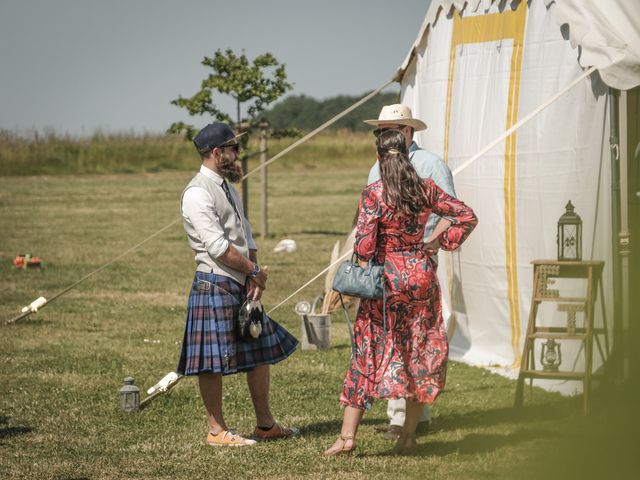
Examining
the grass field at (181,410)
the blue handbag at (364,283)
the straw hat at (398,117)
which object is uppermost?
the straw hat at (398,117)

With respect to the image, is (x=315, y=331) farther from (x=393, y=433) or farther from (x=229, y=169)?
(x=229, y=169)

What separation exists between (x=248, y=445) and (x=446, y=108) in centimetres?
380

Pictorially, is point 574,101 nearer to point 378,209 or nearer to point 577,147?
point 577,147

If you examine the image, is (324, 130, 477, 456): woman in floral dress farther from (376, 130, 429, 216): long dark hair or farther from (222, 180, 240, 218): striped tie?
(222, 180, 240, 218): striped tie

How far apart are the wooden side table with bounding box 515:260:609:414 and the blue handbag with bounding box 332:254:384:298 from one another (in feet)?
6.15

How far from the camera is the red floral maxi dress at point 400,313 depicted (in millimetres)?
4668

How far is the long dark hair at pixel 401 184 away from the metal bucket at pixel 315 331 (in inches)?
159

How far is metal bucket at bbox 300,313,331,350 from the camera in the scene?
8.56 m

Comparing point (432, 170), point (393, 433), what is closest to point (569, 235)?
point (432, 170)

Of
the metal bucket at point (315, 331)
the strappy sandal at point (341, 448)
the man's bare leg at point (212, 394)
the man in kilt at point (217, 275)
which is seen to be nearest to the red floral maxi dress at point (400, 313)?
the strappy sandal at point (341, 448)

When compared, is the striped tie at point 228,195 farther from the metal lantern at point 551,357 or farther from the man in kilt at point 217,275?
the metal lantern at point 551,357

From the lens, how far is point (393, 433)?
5.48 metres

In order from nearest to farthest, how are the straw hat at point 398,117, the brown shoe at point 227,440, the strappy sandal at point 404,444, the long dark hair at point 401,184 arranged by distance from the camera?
the long dark hair at point 401,184 < the strappy sandal at point 404,444 < the brown shoe at point 227,440 < the straw hat at point 398,117

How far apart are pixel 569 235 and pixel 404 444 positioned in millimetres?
2116
